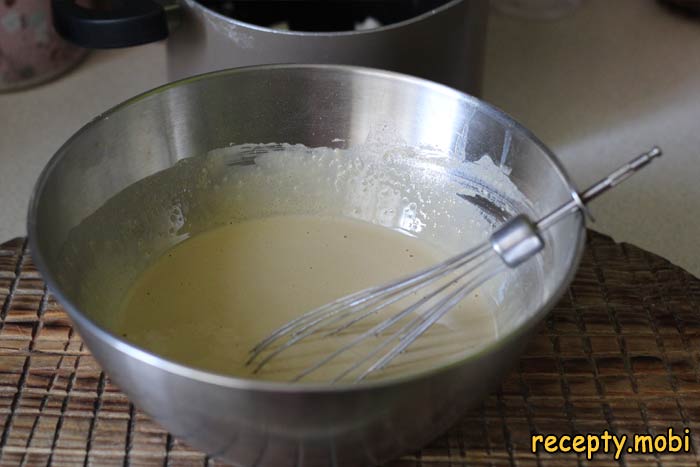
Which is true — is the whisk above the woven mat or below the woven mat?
above

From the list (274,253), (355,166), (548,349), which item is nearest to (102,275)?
(274,253)

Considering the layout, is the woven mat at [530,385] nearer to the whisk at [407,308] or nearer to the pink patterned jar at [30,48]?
the whisk at [407,308]

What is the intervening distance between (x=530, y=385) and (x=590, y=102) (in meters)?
0.60

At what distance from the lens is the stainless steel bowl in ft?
1.86

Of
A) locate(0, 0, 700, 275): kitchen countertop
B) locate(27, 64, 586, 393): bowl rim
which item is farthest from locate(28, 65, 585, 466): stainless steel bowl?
locate(0, 0, 700, 275): kitchen countertop

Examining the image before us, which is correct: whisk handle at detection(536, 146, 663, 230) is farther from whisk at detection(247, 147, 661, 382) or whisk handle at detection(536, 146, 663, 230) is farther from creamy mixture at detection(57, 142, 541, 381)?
creamy mixture at detection(57, 142, 541, 381)

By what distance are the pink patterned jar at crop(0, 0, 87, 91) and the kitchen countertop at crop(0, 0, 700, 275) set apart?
0.07 feet

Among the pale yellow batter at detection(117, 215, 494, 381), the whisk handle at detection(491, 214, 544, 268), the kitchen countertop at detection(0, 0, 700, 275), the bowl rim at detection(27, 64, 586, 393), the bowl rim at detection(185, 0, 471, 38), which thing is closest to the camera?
the bowl rim at detection(27, 64, 586, 393)

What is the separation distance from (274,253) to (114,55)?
0.58 meters

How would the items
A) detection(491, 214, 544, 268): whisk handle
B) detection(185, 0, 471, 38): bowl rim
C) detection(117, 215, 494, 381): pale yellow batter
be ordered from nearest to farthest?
detection(491, 214, 544, 268): whisk handle → detection(117, 215, 494, 381): pale yellow batter → detection(185, 0, 471, 38): bowl rim

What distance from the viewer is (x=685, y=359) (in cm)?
79

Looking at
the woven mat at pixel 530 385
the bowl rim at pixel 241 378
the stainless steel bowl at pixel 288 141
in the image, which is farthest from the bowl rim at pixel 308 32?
the woven mat at pixel 530 385

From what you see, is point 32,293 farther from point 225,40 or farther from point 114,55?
point 114,55

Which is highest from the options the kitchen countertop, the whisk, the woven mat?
the whisk
